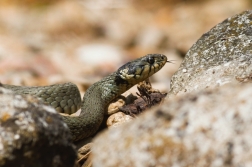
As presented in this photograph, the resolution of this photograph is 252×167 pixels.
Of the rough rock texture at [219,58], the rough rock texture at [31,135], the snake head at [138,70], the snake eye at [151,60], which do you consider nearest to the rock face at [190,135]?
the rough rock texture at [31,135]

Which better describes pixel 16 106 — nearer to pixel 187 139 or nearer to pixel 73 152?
pixel 73 152

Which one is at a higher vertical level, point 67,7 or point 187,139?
point 67,7

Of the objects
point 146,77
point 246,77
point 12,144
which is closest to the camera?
point 12,144

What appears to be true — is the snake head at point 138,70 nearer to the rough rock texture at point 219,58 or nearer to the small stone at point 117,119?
the small stone at point 117,119

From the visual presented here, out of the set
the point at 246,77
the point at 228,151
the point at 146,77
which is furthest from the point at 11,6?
the point at 228,151

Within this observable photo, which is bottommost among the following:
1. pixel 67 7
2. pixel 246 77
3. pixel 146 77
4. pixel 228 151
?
pixel 228 151

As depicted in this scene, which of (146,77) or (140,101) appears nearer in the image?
(140,101)

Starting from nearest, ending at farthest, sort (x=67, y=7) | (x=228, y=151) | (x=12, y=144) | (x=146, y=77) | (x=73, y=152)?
1. (x=228, y=151)
2. (x=12, y=144)
3. (x=73, y=152)
4. (x=146, y=77)
5. (x=67, y=7)

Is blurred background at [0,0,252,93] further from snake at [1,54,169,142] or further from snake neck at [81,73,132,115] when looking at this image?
snake neck at [81,73,132,115]
